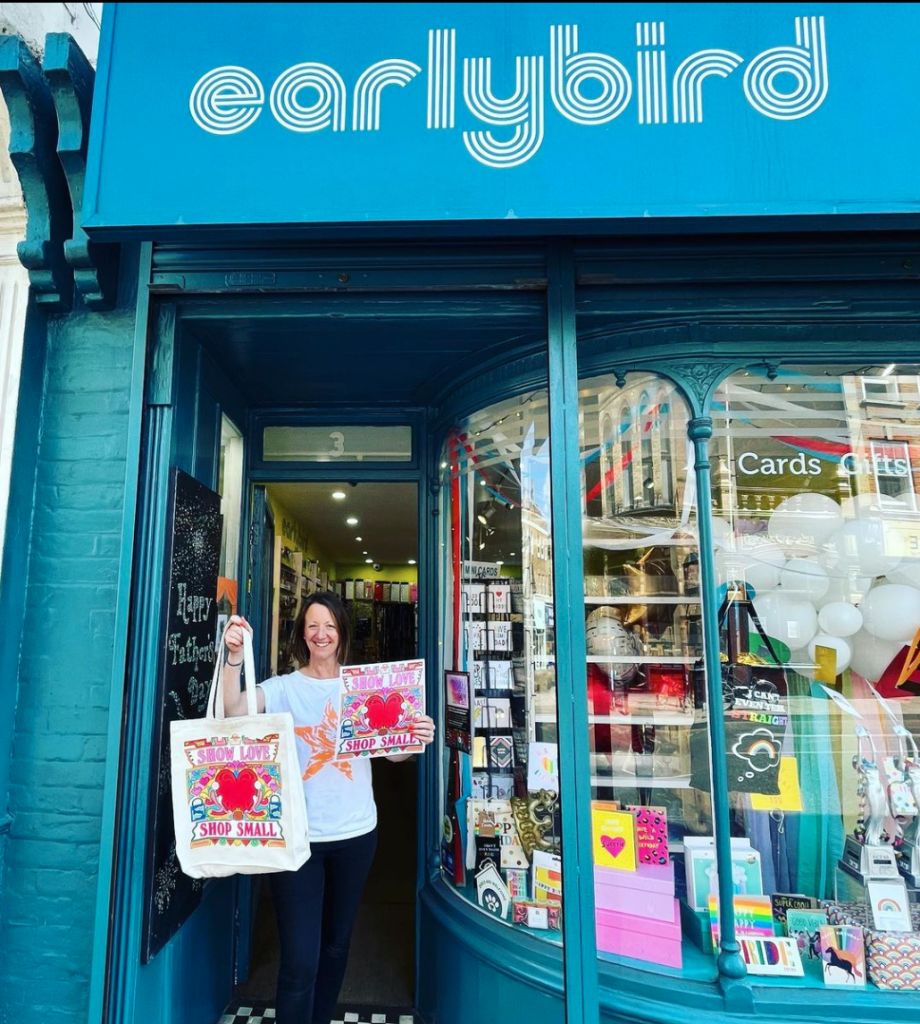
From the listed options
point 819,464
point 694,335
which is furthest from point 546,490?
point 819,464

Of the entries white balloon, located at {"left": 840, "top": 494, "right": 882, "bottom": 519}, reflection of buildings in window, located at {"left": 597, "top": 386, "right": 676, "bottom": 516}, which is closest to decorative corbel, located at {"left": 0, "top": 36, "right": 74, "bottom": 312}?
reflection of buildings in window, located at {"left": 597, "top": 386, "right": 676, "bottom": 516}

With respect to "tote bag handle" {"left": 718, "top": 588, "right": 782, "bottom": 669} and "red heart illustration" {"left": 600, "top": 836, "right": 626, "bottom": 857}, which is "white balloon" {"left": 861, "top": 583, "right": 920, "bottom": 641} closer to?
"tote bag handle" {"left": 718, "top": 588, "right": 782, "bottom": 669}

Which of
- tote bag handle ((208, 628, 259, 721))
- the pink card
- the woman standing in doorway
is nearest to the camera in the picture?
tote bag handle ((208, 628, 259, 721))

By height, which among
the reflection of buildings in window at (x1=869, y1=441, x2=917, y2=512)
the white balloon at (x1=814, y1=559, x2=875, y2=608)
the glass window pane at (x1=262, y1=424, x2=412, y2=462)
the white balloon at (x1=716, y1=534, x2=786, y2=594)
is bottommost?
the white balloon at (x1=814, y1=559, x2=875, y2=608)

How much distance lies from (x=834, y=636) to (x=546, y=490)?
1333 millimetres

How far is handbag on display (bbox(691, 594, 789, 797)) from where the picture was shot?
2596 millimetres

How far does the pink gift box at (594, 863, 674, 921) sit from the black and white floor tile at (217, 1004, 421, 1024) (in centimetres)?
115

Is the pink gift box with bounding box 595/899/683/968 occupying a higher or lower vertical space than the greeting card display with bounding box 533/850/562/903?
lower

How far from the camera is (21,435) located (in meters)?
2.40

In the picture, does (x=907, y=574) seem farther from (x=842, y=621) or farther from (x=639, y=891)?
(x=639, y=891)

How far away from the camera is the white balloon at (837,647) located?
2695mm

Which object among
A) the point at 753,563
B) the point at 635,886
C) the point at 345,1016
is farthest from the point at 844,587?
the point at 345,1016

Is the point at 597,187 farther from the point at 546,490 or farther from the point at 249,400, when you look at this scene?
the point at 249,400

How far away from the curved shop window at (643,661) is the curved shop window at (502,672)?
0.69 ft
